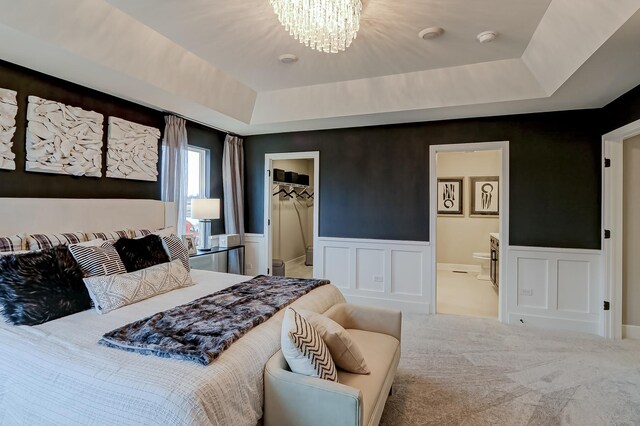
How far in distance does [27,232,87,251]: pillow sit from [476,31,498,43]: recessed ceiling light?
3.64 m

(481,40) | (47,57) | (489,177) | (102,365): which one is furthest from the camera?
(489,177)

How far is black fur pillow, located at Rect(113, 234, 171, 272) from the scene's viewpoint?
8.34ft

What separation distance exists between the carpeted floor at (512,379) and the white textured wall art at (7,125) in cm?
331

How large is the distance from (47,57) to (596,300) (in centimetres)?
560

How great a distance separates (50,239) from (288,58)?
8.25 feet

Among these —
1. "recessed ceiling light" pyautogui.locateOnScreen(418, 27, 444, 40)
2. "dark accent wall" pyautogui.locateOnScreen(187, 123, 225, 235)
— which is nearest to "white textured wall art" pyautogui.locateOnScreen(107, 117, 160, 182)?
"dark accent wall" pyautogui.locateOnScreen(187, 123, 225, 235)

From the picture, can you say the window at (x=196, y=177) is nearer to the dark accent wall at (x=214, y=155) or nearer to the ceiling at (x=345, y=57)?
the dark accent wall at (x=214, y=155)

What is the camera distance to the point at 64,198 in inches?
115

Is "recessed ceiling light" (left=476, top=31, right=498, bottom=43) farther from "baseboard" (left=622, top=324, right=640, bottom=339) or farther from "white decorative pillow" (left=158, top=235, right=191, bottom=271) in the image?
"baseboard" (left=622, top=324, right=640, bottom=339)

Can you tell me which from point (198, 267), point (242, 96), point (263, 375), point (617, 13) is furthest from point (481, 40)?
point (198, 267)

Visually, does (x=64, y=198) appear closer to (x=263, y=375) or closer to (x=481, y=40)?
(x=263, y=375)

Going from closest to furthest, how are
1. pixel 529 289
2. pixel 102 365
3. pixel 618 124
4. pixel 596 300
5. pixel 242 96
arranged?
pixel 102 365, pixel 618 124, pixel 596 300, pixel 529 289, pixel 242 96

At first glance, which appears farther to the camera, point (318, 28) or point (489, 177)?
point (489, 177)

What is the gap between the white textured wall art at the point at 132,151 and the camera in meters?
3.36
